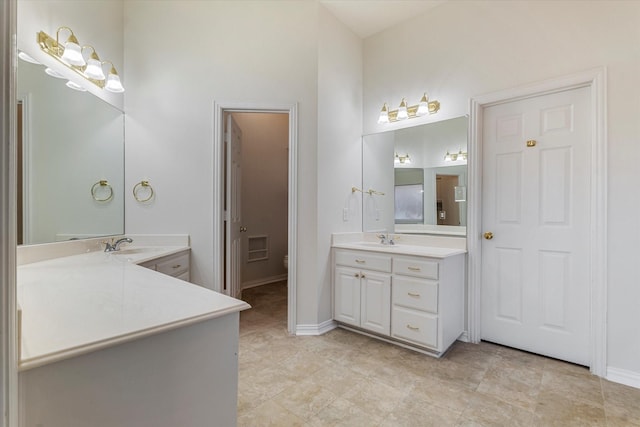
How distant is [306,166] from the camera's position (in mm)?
2764

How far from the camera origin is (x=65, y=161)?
2.08 metres

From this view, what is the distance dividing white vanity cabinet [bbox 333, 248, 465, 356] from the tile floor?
152 millimetres

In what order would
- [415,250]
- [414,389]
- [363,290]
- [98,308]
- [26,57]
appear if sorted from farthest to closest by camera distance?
1. [363,290]
2. [415,250]
3. [414,389]
4. [26,57]
5. [98,308]

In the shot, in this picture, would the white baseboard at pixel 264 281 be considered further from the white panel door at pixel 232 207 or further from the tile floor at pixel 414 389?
the tile floor at pixel 414 389

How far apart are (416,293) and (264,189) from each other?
10.3 feet

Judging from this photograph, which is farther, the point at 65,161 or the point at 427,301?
the point at 427,301

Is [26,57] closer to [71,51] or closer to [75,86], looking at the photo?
[71,51]

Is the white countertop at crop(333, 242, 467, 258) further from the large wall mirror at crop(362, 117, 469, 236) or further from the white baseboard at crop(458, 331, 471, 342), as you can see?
the white baseboard at crop(458, 331, 471, 342)

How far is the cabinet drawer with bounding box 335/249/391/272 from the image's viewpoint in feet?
8.40

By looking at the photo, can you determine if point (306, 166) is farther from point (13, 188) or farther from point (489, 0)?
point (13, 188)

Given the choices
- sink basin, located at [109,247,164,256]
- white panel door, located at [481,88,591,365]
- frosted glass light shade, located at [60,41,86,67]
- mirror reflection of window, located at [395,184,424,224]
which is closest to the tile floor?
white panel door, located at [481,88,591,365]

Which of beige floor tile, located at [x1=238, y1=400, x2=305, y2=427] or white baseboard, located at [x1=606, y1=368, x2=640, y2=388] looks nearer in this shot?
beige floor tile, located at [x1=238, y1=400, x2=305, y2=427]

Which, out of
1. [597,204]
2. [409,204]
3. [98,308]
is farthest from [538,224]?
[98,308]

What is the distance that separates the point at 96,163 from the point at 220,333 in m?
2.23
